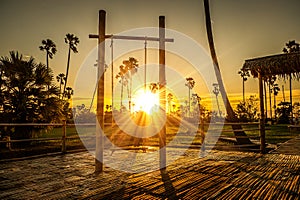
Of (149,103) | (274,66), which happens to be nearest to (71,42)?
(149,103)

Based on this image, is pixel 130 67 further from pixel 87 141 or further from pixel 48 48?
pixel 87 141

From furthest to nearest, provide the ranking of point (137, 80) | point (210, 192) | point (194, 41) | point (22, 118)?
point (137, 80) < point (194, 41) < point (22, 118) < point (210, 192)

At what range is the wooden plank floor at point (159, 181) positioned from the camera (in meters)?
3.16

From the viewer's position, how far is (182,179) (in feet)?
13.1

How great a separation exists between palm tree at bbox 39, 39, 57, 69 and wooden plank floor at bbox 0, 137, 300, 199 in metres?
27.8

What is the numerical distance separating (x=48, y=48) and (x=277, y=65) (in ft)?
96.2

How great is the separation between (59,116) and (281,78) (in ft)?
29.2

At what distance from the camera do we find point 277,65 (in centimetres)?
793

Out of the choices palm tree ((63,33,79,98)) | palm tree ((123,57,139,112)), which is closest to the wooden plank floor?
palm tree ((63,33,79,98))

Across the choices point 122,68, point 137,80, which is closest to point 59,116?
point 122,68

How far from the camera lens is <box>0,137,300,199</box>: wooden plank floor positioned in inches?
124

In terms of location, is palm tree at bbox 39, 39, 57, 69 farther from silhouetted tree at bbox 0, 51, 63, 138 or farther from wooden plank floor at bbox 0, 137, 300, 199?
wooden plank floor at bbox 0, 137, 300, 199

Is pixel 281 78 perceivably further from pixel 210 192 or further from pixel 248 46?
pixel 210 192

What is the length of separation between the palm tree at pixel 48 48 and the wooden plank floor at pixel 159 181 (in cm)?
2784
